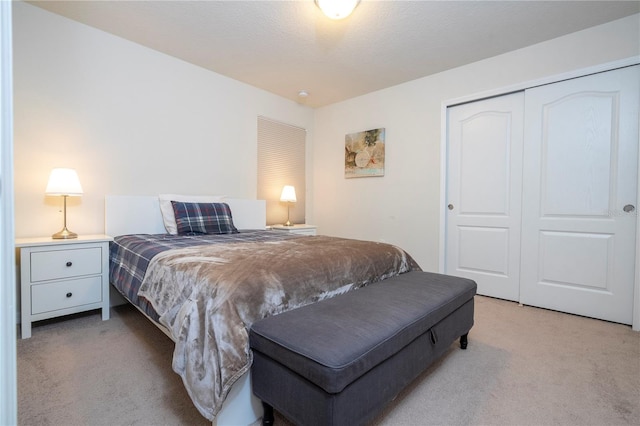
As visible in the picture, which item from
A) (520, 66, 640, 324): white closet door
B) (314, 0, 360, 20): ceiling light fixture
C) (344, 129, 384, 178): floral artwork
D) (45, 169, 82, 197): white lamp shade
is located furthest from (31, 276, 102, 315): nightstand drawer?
(520, 66, 640, 324): white closet door

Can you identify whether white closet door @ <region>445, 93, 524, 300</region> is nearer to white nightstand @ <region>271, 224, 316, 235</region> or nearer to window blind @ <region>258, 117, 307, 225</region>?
white nightstand @ <region>271, 224, 316, 235</region>

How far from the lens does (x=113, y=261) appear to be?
2352 millimetres

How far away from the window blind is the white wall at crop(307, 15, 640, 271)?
A: 0.98 ft

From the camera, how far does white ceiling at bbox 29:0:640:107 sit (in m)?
2.28

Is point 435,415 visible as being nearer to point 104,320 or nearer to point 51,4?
point 104,320

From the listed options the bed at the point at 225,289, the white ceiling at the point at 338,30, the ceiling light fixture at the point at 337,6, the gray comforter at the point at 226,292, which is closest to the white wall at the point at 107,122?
the white ceiling at the point at 338,30

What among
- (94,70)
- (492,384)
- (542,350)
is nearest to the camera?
(492,384)

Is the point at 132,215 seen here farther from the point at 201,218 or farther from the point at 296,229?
the point at 296,229

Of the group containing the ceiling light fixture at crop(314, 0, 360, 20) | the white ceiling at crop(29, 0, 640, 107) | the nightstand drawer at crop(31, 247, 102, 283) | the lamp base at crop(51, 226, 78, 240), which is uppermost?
the white ceiling at crop(29, 0, 640, 107)

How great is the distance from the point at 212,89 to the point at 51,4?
1410 millimetres

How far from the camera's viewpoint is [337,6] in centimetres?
208

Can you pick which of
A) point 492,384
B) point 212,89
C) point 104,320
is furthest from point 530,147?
point 104,320

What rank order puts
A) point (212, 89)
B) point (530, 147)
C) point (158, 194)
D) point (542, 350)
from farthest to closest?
point (212, 89) < point (158, 194) < point (530, 147) < point (542, 350)

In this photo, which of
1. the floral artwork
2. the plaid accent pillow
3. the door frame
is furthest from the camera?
the floral artwork
